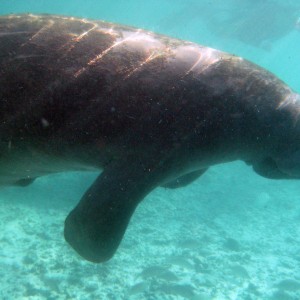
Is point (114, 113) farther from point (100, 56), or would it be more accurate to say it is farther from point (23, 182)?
point (23, 182)

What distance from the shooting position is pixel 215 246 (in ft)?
49.4

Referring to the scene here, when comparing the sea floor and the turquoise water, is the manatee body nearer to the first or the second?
the turquoise water

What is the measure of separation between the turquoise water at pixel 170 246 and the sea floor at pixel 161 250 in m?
0.04

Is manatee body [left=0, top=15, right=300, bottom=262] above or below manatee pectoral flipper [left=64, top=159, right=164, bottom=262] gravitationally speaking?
above

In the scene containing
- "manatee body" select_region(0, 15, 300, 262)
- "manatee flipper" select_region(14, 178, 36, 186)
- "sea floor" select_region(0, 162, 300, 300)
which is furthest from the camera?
"sea floor" select_region(0, 162, 300, 300)

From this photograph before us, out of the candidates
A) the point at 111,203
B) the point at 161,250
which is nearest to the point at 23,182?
the point at 111,203

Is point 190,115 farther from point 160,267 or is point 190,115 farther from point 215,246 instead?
point 215,246

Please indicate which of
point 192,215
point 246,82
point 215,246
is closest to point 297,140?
point 246,82

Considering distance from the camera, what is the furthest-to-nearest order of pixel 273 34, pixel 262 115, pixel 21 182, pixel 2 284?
pixel 273 34
pixel 2 284
pixel 21 182
pixel 262 115

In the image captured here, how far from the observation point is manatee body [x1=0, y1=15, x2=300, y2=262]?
2473 millimetres

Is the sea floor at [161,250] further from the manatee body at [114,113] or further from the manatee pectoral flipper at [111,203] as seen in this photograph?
the manatee body at [114,113]

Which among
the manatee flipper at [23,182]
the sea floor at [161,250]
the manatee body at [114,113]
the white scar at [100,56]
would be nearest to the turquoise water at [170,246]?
the sea floor at [161,250]

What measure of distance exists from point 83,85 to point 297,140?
1891 millimetres

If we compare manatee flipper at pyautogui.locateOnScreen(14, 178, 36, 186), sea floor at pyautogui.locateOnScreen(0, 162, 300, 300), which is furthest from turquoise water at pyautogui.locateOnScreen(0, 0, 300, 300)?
manatee flipper at pyautogui.locateOnScreen(14, 178, 36, 186)
